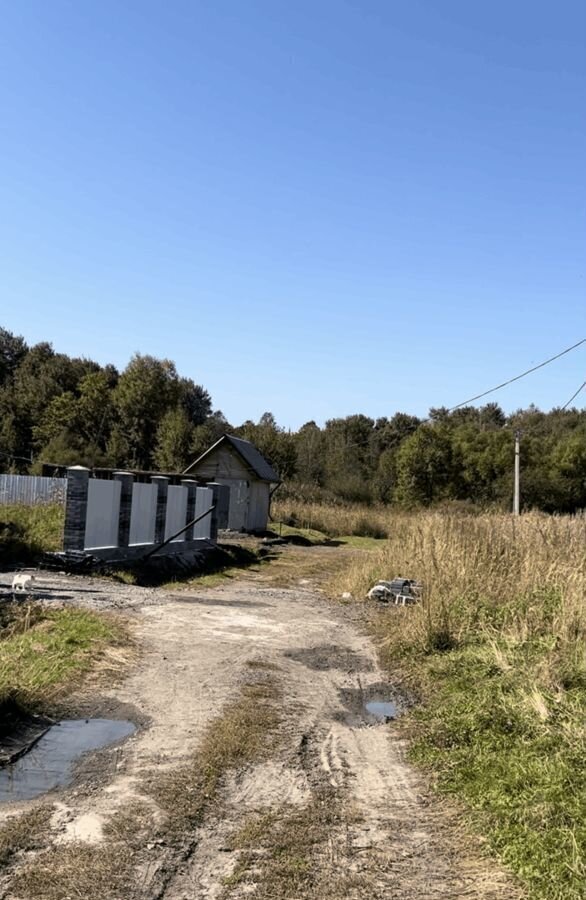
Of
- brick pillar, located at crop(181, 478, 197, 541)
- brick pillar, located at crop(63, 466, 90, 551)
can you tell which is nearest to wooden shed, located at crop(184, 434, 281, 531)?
brick pillar, located at crop(181, 478, 197, 541)

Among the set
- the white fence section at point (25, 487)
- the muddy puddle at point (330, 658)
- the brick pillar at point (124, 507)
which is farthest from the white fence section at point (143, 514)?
the muddy puddle at point (330, 658)

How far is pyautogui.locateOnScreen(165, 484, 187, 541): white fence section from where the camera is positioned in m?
23.1

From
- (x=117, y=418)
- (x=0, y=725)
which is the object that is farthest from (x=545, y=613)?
(x=117, y=418)

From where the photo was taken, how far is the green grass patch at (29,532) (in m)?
18.1

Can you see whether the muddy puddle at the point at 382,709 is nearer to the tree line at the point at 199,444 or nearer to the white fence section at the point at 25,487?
the white fence section at the point at 25,487

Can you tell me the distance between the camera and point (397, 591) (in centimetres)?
1528

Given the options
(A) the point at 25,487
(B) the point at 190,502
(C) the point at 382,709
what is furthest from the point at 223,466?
(C) the point at 382,709

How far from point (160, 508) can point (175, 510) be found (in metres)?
1.55

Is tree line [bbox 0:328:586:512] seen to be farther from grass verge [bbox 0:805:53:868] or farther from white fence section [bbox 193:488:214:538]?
grass verge [bbox 0:805:53:868]

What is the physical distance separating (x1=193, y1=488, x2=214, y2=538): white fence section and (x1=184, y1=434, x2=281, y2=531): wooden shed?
31.9 feet

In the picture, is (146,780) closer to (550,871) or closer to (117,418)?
(550,871)

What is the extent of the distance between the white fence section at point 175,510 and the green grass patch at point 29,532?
2937mm

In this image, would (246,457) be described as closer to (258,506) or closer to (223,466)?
(223,466)

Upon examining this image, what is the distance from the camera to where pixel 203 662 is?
9242mm
